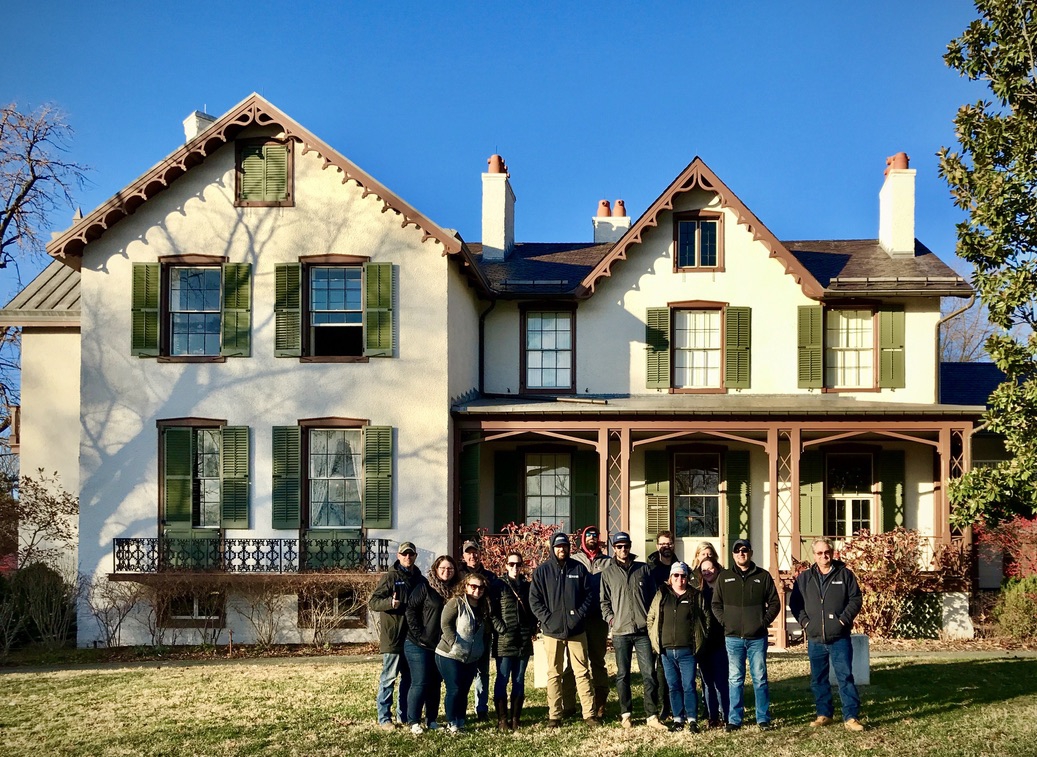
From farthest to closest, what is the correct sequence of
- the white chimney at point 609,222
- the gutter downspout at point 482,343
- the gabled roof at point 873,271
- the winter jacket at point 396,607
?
the white chimney at point 609,222, the gutter downspout at point 482,343, the gabled roof at point 873,271, the winter jacket at point 396,607

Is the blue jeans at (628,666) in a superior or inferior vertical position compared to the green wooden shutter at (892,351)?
inferior

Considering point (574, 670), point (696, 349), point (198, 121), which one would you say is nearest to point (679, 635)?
point (574, 670)

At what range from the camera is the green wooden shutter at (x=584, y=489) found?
19453mm

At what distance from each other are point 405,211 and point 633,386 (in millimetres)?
5478

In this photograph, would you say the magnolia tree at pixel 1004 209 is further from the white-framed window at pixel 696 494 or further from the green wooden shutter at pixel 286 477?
the green wooden shutter at pixel 286 477

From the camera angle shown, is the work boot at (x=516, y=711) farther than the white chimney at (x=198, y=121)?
No

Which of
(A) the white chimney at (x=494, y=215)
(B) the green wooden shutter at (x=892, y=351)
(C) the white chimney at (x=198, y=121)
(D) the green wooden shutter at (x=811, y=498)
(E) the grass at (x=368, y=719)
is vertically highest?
(C) the white chimney at (x=198, y=121)

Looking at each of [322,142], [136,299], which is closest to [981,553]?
[322,142]

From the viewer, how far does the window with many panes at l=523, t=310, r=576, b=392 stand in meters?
19.7

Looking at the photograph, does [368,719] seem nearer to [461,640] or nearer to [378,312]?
[461,640]

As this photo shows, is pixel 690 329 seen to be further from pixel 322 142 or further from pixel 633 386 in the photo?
pixel 322 142

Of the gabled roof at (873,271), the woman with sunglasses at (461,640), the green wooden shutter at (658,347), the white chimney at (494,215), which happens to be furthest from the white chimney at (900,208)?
the woman with sunglasses at (461,640)

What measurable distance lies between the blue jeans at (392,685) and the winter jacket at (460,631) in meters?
0.57

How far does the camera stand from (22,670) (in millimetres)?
15273
